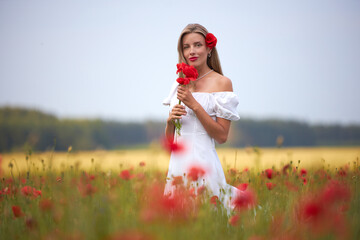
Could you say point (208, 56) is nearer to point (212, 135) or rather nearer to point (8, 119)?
point (212, 135)

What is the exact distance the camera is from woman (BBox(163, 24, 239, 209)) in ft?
9.45

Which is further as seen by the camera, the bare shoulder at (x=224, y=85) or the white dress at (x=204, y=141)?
the bare shoulder at (x=224, y=85)

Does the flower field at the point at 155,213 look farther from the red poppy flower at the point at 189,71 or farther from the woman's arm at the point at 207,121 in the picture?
the red poppy flower at the point at 189,71

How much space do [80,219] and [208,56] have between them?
2.11 m

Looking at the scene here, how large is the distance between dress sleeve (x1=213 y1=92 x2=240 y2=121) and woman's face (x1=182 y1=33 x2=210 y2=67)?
0.38 meters

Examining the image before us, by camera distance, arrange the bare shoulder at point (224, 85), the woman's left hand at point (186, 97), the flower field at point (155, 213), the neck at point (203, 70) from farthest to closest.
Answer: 1. the neck at point (203, 70)
2. the bare shoulder at point (224, 85)
3. the woman's left hand at point (186, 97)
4. the flower field at point (155, 213)

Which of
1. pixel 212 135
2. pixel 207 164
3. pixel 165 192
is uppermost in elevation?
pixel 212 135

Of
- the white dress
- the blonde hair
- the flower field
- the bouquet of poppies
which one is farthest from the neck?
the flower field

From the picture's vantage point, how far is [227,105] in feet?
9.68

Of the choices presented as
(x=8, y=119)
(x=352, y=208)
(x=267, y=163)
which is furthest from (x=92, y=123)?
(x=352, y=208)

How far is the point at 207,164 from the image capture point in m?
2.96

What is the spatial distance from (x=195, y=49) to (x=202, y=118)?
0.72 m

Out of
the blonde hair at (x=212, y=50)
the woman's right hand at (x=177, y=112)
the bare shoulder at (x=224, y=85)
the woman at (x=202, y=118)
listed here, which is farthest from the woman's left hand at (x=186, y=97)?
the blonde hair at (x=212, y=50)

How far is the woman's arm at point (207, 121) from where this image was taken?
2.77 metres
